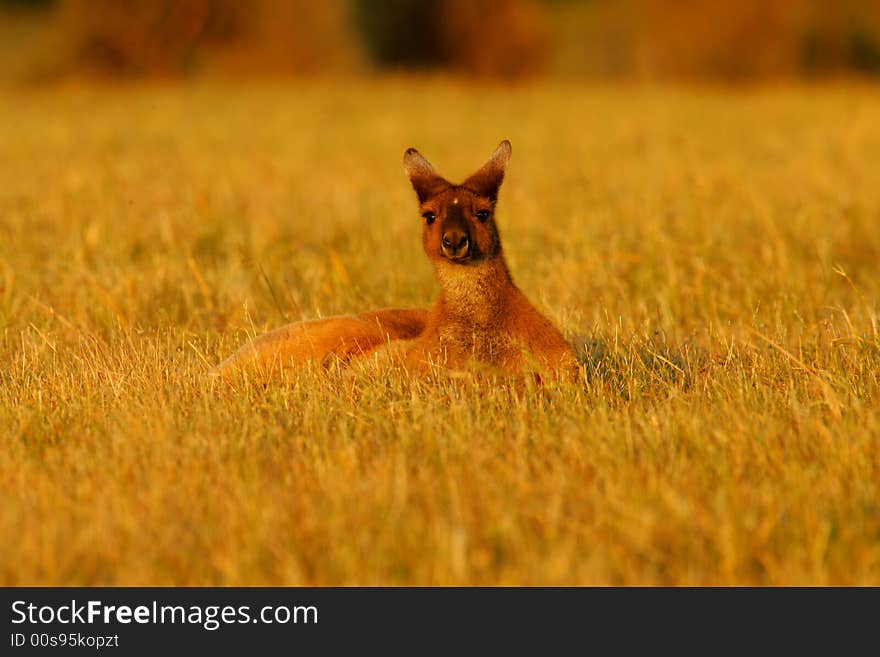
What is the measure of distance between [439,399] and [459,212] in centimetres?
91

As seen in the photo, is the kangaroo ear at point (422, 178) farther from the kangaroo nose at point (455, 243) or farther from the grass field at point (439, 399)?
the grass field at point (439, 399)

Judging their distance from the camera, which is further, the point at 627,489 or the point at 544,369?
the point at 544,369

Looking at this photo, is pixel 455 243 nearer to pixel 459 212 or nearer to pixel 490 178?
pixel 459 212

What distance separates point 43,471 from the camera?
4.14m

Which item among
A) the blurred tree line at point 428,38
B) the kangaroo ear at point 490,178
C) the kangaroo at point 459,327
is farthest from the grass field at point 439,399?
the blurred tree line at point 428,38

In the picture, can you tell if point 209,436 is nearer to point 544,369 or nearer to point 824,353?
point 544,369

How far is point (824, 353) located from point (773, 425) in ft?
5.21

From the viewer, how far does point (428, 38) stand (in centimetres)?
3759

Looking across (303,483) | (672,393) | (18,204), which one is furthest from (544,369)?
(18,204)

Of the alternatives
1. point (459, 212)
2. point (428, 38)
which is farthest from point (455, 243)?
point (428, 38)

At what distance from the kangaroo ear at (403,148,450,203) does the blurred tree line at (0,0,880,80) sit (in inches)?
1164

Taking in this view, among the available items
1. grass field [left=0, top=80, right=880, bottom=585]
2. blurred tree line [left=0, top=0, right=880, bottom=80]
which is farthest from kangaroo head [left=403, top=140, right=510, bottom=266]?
blurred tree line [left=0, top=0, right=880, bottom=80]

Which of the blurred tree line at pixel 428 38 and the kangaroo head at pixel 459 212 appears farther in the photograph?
the blurred tree line at pixel 428 38

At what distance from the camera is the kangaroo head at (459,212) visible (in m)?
5.09
